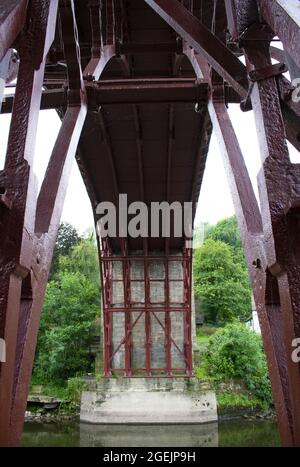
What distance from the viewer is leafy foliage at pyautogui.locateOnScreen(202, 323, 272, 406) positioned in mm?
24516

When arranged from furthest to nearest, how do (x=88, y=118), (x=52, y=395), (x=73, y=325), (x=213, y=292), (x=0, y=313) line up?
(x=213, y=292) → (x=73, y=325) → (x=52, y=395) → (x=88, y=118) → (x=0, y=313)

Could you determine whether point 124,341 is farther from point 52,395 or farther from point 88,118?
point 88,118

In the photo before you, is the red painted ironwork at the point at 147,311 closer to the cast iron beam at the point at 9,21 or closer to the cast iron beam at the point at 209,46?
the cast iron beam at the point at 209,46

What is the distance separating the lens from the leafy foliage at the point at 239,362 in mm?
24516

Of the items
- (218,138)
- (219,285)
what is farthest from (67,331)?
(218,138)

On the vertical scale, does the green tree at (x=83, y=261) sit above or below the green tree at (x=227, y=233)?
below

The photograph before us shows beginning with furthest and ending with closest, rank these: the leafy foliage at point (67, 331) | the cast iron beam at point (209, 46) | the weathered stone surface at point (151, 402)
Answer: the leafy foliage at point (67, 331) < the weathered stone surface at point (151, 402) < the cast iron beam at point (209, 46)

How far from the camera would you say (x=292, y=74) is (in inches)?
134

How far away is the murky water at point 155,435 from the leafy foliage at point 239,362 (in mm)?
2734

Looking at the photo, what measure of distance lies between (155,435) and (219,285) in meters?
18.2

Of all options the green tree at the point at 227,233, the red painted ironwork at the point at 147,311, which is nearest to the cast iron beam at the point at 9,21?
the red painted ironwork at the point at 147,311
